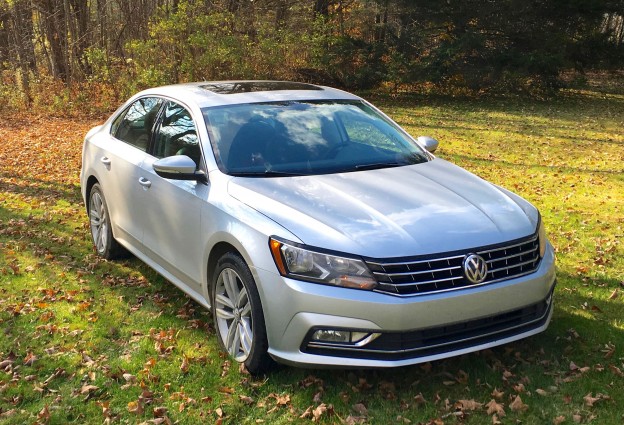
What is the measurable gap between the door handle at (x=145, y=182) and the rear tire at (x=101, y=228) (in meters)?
1.06

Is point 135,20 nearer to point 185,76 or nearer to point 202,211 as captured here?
point 185,76

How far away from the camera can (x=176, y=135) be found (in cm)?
496

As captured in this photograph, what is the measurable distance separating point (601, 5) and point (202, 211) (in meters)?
21.2

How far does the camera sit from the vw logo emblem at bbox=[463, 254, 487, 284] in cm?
341

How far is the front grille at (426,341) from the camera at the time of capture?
3.39 metres

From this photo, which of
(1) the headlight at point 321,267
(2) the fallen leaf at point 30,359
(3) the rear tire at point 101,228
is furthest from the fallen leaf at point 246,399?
(3) the rear tire at point 101,228

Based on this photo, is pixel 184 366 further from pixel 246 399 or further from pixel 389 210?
pixel 389 210

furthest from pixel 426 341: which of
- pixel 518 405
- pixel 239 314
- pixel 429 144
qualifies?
pixel 429 144

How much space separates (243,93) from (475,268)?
259 cm

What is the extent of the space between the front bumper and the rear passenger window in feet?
7.69

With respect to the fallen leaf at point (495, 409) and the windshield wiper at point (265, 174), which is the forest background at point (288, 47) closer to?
the windshield wiper at point (265, 174)

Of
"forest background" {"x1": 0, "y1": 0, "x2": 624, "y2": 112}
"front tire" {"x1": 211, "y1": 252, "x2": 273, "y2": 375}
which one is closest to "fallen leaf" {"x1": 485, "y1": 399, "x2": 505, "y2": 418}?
"front tire" {"x1": 211, "y1": 252, "x2": 273, "y2": 375}

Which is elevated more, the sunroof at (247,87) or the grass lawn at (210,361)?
the sunroof at (247,87)

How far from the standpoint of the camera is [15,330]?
486cm
